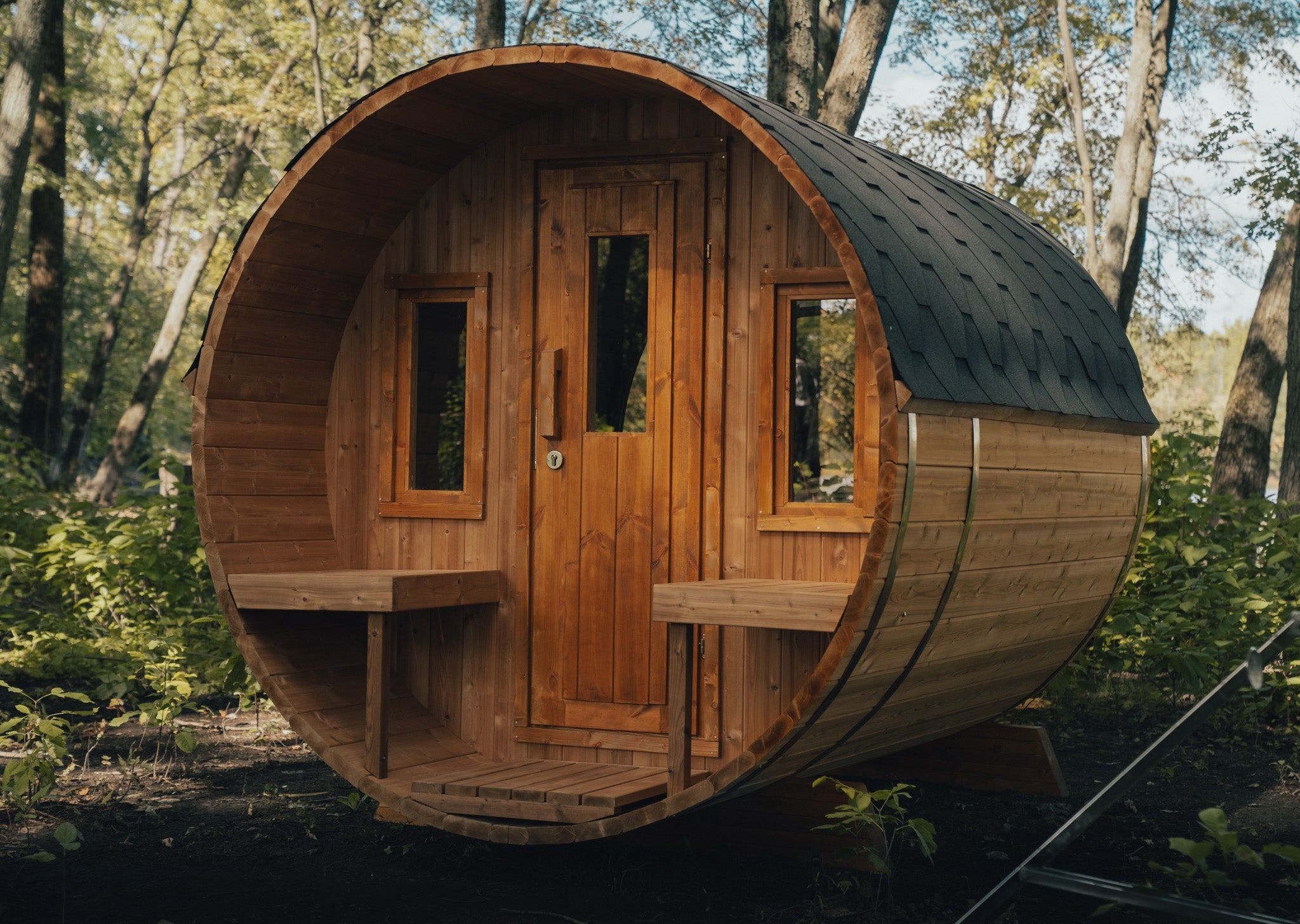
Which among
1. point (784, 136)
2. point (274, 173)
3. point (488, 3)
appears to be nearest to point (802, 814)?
point (784, 136)

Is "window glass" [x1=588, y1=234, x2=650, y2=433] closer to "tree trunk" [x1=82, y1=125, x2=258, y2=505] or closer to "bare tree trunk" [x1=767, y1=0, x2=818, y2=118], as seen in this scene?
"bare tree trunk" [x1=767, y1=0, x2=818, y2=118]

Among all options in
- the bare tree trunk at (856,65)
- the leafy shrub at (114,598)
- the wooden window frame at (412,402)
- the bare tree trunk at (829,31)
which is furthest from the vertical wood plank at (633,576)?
the bare tree trunk at (829,31)

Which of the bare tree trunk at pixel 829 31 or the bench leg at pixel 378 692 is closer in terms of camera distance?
the bench leg at pixel 378 692

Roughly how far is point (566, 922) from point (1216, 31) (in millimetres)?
21055

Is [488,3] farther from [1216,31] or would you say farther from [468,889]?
[1216,31]

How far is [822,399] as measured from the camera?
591 cm

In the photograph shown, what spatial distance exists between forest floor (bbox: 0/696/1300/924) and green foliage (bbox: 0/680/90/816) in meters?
0.16

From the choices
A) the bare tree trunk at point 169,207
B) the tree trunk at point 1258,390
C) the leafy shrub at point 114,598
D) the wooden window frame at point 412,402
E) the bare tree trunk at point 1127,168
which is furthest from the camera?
the bare tree trunk at point 169,207

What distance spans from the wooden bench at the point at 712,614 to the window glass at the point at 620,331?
4.44 ft

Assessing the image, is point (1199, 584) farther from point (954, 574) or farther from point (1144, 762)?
point (1144, 762)

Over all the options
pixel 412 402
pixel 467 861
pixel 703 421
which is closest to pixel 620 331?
pixel 703 421

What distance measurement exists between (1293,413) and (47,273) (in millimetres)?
14980

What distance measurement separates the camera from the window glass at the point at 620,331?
6188 millimetres

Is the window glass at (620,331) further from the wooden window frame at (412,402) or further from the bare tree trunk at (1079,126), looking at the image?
the bare tree trunk at (1079,126)
